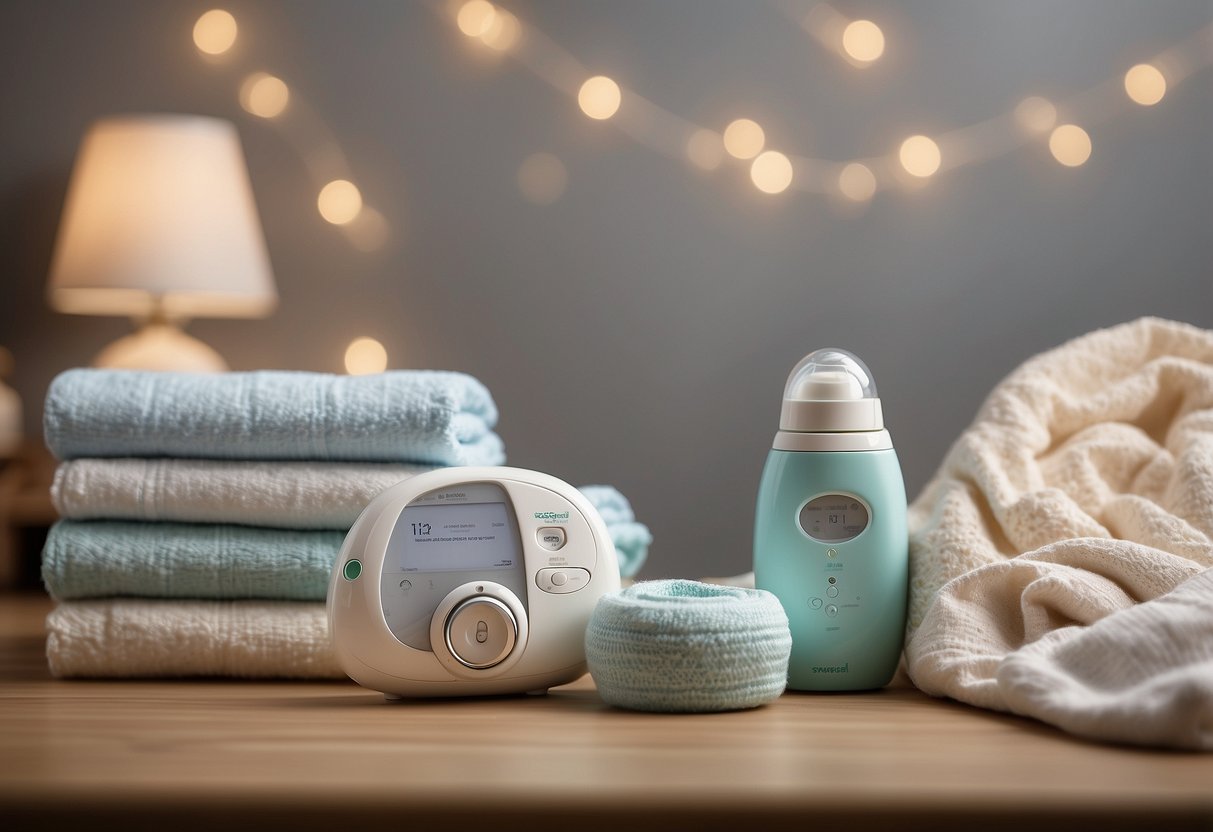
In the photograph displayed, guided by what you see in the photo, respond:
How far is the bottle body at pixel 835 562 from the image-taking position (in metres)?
0.70

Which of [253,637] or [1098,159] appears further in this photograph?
[1098,159]

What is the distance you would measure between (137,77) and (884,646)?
1.20 m

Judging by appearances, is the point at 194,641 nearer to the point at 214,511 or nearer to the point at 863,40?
the point at 214,511

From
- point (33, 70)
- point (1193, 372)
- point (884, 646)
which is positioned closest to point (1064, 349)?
point (1193, 372)

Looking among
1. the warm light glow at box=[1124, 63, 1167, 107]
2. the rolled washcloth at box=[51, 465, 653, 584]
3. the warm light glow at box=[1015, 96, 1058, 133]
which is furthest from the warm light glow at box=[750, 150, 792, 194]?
the rolled washcloth at box=[51, 465, 653, 584]

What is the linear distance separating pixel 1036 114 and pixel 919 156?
14cm

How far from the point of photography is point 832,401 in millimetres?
708

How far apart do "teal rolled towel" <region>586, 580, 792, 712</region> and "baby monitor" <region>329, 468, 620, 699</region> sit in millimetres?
45

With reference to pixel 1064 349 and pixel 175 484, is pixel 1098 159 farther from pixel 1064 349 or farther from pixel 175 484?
pixel 175 484

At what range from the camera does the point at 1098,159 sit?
137 cm

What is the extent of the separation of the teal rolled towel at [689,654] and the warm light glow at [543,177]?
844mm

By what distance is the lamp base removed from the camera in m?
1.34

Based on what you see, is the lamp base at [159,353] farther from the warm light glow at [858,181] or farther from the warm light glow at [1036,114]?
the warm light glow at [1036,114]

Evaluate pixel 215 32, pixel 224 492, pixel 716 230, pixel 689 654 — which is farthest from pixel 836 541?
pixel 215 32
